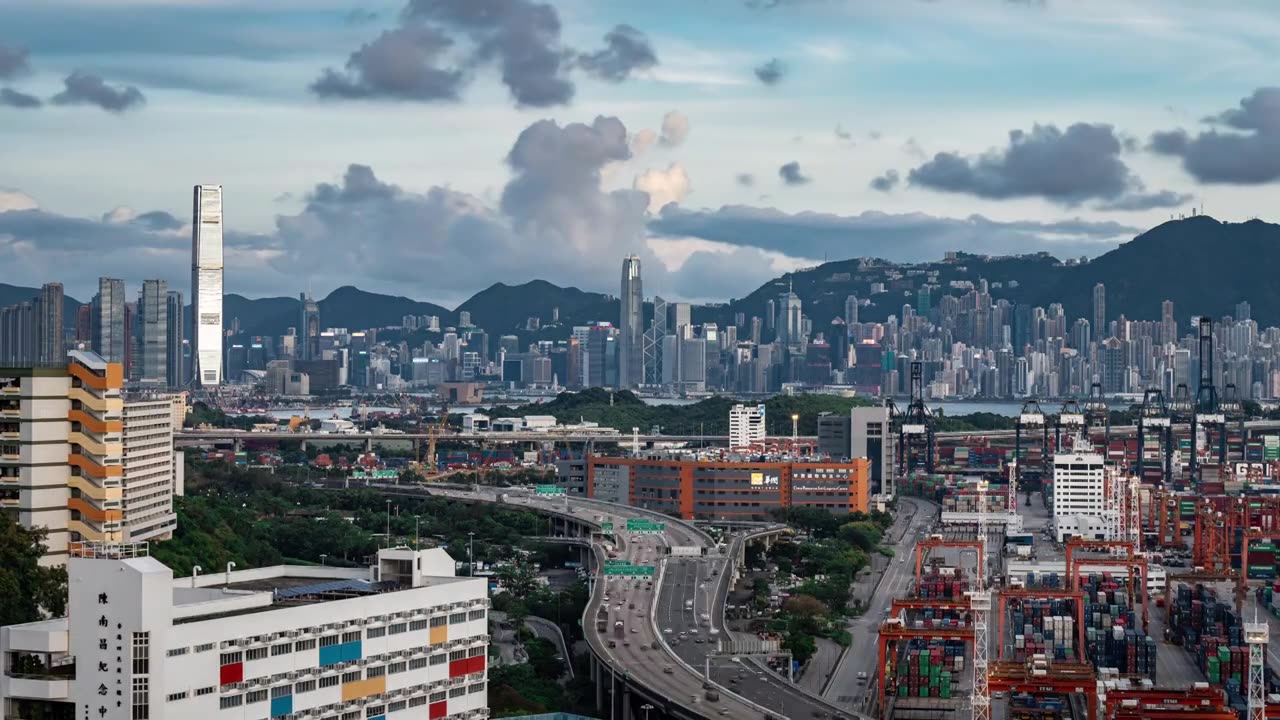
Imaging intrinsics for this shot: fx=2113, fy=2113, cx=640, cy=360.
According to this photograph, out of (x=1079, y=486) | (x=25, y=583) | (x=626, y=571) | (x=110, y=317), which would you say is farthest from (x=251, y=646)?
(x=110, y=317)

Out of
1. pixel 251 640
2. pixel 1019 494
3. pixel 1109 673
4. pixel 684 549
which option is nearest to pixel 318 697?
pixel 251 640

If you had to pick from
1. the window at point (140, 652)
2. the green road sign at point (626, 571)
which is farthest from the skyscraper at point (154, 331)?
the window at point (140, 652)

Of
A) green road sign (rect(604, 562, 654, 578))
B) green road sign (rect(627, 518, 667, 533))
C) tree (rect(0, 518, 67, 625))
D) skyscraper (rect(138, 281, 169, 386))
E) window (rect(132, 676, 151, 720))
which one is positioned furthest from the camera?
skyscraper (rect(138, 281, 169, 386))

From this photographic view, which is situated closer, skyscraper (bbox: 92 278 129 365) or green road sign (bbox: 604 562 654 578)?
green road sign (bbox: 604 562 654 578)

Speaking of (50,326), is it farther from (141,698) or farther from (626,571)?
(141,698)

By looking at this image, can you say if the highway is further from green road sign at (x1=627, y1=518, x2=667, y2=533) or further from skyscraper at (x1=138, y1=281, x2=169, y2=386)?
skyscraper at (x1=138, y1=281, x2=169, y2=386)

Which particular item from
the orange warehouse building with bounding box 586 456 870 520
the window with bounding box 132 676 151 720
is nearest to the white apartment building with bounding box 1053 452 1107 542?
the orange warehouse building with bounding box 586 456 870 520

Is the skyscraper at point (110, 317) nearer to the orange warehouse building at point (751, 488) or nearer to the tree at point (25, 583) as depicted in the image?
the orange warehouse building at point (751, 488)

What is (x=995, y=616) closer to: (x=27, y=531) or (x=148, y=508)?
(x=148, y=508)
